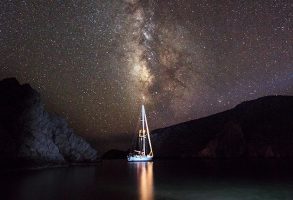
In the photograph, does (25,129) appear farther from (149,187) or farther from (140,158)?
(149,187)

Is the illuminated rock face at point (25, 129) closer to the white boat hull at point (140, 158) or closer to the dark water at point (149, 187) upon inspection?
the dark water at point (149, 187)

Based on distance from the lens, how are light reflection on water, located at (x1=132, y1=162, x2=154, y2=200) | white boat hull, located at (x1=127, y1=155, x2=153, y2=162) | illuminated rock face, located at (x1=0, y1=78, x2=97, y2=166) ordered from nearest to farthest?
light reflection on water, located at (x1=132, y1=162, x2=154, y2=200), illuminated rock face, located at (x1=0, y1=78, x2=97, y2=166), white boat hull, located at (x1=127, y1=155, x2=153, y2=162)

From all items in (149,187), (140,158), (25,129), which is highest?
(25,129)

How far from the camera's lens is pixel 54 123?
136875mm

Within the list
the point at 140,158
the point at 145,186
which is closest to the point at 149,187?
the point at 145,186

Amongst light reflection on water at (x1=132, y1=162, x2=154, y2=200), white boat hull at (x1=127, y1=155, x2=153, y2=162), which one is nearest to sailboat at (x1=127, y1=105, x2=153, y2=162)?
white boat hull at (x1=127, y1=155, x2=153, y2=162)

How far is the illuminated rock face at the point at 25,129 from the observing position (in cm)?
9819

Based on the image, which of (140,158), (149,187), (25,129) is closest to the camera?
(149,187)

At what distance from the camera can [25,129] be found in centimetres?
10912

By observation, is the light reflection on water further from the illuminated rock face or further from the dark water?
the illuminated rock face

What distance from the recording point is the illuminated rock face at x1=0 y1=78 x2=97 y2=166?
9819 cm

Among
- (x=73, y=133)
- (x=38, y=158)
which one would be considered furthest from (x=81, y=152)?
(x=38, y=158)

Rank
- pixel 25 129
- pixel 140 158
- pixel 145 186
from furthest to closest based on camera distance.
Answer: pixel 140 158 → pixel 25 129 → pixel 145 186

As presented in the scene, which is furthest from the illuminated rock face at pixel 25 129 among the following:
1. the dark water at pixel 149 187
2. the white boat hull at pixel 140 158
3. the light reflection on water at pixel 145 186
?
the light reflection on water at pixel 145 186
